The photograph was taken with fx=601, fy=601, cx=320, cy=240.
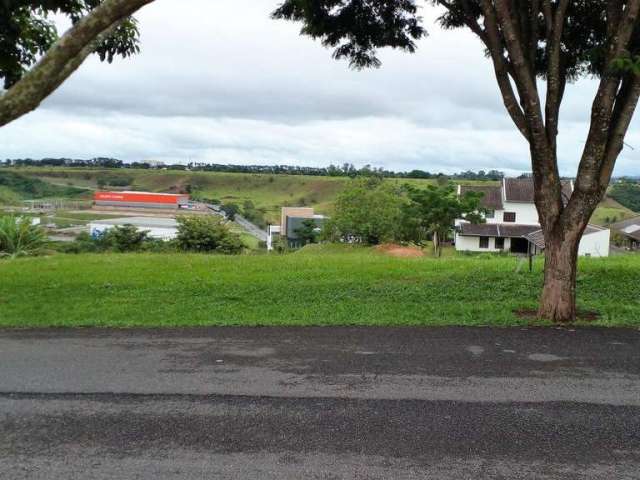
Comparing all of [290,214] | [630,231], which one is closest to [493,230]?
[630,231]

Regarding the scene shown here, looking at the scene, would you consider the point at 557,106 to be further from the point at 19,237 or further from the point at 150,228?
the point at 150,228

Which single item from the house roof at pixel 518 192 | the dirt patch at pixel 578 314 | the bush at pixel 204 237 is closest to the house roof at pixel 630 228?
the house roof at pixel 518 192

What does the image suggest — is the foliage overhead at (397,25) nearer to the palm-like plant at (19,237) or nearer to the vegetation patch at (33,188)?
the palm-like plant at (19,237)

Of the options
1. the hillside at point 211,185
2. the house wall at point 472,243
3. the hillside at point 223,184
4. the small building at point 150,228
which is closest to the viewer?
the small building at point 150,228

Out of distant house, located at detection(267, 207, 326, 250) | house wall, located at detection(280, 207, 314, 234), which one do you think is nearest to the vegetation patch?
house wall, located at detection(280, 207, 314, 234)

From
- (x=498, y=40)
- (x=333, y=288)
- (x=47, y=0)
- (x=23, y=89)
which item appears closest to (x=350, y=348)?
(x=333, y=288)

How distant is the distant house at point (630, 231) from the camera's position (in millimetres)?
45781

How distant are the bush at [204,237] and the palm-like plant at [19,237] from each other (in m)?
4.42

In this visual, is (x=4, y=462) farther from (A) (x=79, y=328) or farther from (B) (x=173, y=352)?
(A) (x=79, y=328)

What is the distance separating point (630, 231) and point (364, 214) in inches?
1024

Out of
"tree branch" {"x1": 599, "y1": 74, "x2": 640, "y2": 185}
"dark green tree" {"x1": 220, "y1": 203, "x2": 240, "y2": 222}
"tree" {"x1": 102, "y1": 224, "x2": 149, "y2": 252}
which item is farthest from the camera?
"dark green tree" {"x1": 220, "y1": 203, "x2": 240, "y2": 222}

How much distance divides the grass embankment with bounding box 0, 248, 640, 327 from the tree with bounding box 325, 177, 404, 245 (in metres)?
20.0

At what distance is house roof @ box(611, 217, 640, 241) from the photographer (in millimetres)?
45941

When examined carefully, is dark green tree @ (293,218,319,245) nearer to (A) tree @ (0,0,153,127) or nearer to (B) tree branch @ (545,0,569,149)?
(B) tree branch @ (545,0,569,149)
